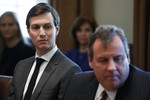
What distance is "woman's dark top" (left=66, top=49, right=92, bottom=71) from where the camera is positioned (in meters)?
3.27

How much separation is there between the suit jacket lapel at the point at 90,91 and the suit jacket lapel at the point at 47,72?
407 mm

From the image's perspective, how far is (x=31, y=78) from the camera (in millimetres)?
2219

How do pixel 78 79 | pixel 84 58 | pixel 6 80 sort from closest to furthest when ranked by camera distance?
1. pixel 78 79
2. pixel 6 80
3. pixel 84 58

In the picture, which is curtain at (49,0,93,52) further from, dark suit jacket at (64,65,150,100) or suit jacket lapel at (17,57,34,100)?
dark suit jacket at (64,65,150,100)

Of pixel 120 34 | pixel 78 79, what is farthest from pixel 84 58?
pixel 120 34

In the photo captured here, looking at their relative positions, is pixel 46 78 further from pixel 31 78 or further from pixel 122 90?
pixel 122 90

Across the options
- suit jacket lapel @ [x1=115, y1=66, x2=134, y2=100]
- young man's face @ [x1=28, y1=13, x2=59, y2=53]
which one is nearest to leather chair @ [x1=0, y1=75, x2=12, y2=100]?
young man's face @ [x1=28, y1=13, x2=59, y2=53]

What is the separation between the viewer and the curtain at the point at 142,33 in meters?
3.05

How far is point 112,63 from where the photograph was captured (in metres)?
1.57

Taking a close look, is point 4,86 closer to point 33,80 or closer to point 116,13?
point 33,80

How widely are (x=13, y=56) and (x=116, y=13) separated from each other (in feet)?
3.98

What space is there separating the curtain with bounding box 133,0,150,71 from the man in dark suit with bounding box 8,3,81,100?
1.11m

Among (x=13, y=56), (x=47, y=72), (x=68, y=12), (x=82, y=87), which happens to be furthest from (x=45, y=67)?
(x=68, y=12)

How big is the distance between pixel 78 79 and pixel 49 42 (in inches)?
15.9
